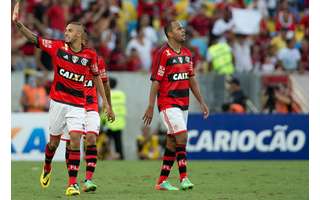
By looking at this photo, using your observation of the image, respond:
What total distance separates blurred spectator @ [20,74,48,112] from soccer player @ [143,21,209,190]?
9019mm

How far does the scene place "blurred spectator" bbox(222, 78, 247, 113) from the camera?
22.7 m

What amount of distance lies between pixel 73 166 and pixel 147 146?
10.0 meters

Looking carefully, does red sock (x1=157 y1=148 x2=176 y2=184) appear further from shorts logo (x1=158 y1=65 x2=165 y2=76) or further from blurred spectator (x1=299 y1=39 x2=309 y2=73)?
blurred spectator (x1=299 y1=39 x2=309 y2=73)

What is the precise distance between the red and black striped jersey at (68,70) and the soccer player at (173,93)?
107 centimetres

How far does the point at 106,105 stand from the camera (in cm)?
A: 1272

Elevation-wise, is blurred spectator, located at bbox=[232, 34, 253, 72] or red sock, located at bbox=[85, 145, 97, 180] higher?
blurred spectator, located at bbox=[232, 34, 253, 72]

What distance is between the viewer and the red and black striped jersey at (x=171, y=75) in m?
13.0

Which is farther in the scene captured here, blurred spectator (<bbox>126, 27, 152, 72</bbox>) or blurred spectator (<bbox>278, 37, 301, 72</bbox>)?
blurred spectator (<bbox>278, 37, 301, 72</bbox>)

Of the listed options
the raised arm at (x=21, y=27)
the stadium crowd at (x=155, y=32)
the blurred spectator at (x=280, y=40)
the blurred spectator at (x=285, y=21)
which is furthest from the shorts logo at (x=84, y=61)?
the blurred spectator at (x=285, y=21)

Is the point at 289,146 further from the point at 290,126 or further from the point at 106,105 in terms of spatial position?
the point at 106,105

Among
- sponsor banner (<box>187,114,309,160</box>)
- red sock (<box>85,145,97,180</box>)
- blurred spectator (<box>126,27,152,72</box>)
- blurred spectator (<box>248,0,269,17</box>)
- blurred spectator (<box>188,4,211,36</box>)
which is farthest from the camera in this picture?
blurred spectator (<box>248,0,269,17</box>)

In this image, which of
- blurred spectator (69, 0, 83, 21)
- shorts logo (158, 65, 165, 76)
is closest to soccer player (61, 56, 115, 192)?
shorts logo (158, 65, 165, 76)

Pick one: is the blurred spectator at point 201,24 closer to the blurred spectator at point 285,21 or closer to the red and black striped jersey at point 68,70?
the blurred spectator at point 285,21
